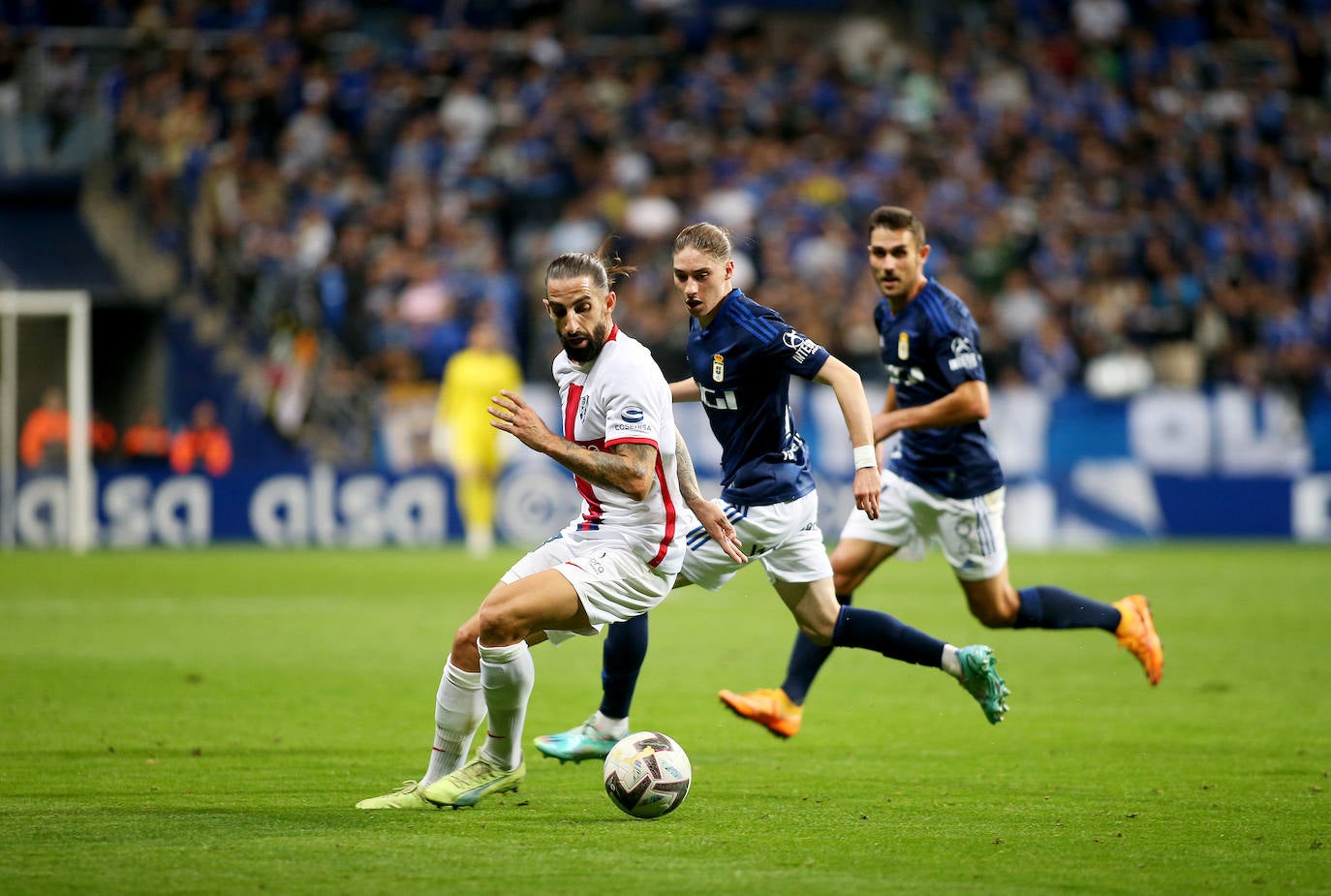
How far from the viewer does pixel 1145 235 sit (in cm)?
2439

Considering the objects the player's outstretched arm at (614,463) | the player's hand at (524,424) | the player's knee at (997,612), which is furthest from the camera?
the player's knee at (997,612)

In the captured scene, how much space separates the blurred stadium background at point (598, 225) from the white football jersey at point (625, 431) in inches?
565

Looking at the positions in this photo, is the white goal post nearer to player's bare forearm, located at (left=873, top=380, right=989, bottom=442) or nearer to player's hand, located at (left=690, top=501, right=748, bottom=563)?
player's bare forearm, located at (left=873, top=380, right=989, bottom=442)

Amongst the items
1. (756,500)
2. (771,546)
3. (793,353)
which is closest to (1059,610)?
(771,546)

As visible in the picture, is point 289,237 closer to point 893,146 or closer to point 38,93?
point 38,93

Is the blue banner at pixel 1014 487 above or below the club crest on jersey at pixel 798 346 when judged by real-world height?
below

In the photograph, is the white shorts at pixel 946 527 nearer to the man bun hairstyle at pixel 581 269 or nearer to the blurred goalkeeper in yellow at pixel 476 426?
the man bun hairstyle at pixel 581 269

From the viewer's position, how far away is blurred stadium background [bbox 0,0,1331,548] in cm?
2098

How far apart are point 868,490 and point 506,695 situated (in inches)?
62.8

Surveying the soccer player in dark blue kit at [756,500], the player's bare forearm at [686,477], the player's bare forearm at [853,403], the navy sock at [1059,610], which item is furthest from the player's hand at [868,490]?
the navy sock at [1059,610]

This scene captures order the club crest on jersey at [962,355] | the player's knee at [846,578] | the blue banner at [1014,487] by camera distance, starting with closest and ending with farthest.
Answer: the club crest on jersey at [962,355] < the player's knee at [846,578] < the blue banner at [1014,487]

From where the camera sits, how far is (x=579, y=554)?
6.24 meters

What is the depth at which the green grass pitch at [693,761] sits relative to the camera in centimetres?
512

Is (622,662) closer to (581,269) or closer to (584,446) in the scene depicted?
(584,446)
